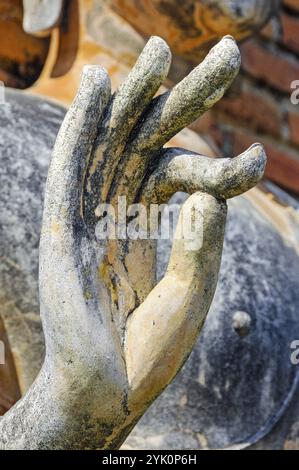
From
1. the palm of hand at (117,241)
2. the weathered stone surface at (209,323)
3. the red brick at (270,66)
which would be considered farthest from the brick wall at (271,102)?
the palm of hand at (117,241)

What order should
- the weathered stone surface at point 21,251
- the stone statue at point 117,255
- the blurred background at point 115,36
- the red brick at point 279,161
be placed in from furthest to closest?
the red brick at point 279,161, the blurred background at point 115,36, the weathered stone surface at point 21,251, the stone statue at point 117,255

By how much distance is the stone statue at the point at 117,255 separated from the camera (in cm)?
102

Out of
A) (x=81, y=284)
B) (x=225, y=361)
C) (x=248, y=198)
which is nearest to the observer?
(x=81, y=284)

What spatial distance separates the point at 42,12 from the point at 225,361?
18.6 inches

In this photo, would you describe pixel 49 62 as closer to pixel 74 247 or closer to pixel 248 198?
pixel 248 198

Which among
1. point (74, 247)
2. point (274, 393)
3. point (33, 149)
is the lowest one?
point (274, 393)

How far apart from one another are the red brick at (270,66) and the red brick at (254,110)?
0.02m

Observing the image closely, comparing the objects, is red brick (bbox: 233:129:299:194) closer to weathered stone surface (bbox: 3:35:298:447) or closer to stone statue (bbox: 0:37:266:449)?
weathered stone surface (bbox: 3:35:298:447)

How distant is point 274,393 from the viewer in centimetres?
136

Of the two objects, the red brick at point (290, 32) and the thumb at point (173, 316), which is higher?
the thumb at point (173, 316)

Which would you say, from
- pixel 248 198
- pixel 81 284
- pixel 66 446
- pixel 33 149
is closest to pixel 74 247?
pixel 81 284

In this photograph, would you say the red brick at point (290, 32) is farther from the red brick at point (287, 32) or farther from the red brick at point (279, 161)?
the red brick at point (279, 161)

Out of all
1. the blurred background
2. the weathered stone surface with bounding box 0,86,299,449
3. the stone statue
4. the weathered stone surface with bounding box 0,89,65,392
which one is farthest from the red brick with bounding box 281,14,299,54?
the stone statue

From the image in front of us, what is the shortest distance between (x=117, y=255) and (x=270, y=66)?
876 millimetres
